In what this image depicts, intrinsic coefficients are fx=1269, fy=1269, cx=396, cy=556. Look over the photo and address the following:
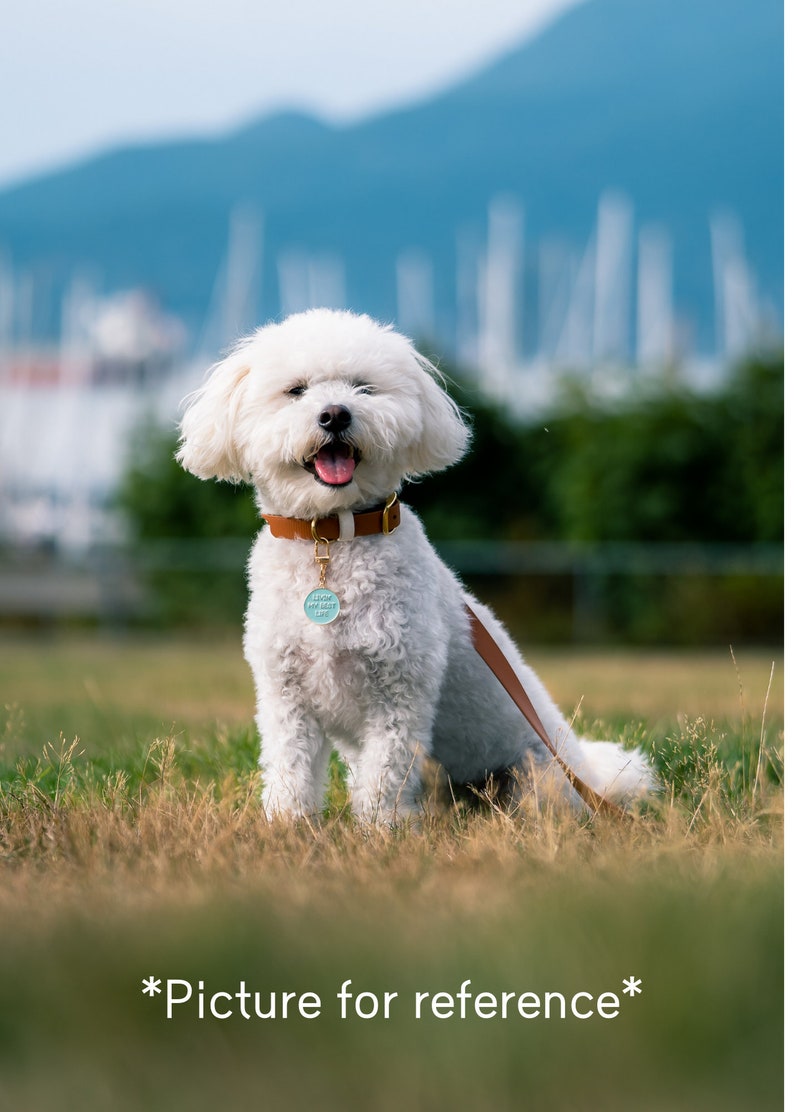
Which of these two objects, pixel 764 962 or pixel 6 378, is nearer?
pixel 764 962

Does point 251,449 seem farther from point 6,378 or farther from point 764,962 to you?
point 6,378

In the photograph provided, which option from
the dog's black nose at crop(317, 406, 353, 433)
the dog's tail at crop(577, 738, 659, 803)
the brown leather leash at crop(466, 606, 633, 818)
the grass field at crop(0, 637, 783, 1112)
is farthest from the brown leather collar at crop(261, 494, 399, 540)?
the dog's tail at crop(577, 738, 659, 803)

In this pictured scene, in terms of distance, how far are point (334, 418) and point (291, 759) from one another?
1.02 metres

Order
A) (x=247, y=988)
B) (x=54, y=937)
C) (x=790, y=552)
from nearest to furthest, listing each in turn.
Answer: (x=247, y=988) < (x=54, y=937) < (x=790, y=552)

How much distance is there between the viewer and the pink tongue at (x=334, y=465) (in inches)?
141

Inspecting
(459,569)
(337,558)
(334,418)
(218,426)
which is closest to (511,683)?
(337,558)

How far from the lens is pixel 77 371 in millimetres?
38438

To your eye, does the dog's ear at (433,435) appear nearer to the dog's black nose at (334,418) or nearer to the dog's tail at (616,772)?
the dog's black nose at (334,418)

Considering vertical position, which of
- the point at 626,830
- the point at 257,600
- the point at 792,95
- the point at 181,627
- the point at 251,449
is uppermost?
the point at 792,95

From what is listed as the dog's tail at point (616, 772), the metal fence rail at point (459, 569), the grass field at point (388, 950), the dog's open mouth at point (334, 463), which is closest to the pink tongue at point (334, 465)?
the dog's open mouth at point (334, 463)

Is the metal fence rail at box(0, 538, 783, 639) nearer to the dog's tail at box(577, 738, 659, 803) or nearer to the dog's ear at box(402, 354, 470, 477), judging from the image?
the dog's tail at box(577, 738, 659, 803)

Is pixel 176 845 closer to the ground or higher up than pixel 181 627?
higher up

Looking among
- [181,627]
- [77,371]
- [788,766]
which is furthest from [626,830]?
[77,371]

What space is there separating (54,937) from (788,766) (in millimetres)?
2054
